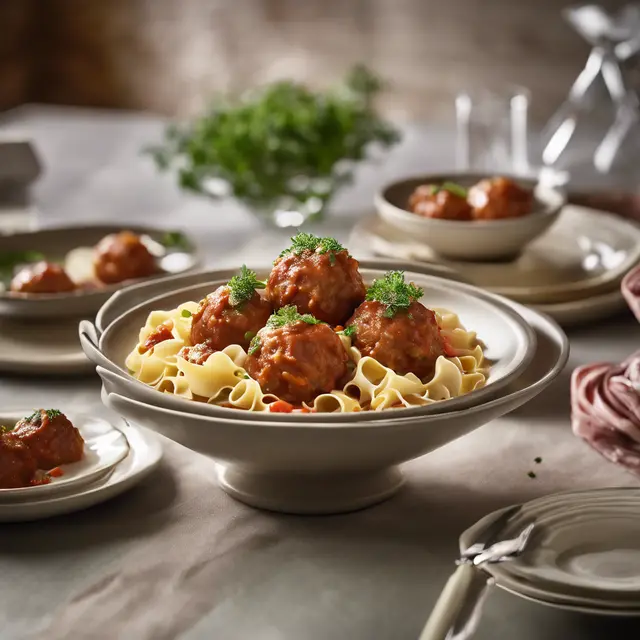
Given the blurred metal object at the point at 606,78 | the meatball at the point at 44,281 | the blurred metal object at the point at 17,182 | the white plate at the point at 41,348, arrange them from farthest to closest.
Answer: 1. the blurred metal object at the point at 606,78
2. the blurred metal object at the point at 17,182
3. the meatball at the point at 44,281
4. the white plate at the point at 41,348

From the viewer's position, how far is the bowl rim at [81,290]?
228 cm

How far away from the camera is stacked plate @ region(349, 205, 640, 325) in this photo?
250 cm

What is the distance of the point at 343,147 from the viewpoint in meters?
3.32

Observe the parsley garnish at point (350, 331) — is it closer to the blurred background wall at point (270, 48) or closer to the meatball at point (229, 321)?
the meatball at point (229, 321)

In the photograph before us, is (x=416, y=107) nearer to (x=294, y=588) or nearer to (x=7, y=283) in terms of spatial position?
(x=7, y=283)

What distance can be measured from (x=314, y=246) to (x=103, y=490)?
52cm

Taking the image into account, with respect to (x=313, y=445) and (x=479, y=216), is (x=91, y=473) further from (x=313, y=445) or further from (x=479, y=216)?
(x=479, y=216)

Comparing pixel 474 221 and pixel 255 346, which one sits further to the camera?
pixel 474 221

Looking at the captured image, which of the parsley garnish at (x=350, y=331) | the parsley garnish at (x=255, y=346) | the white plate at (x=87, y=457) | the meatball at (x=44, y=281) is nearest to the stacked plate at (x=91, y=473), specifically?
the white plate at (x=87, y=457)

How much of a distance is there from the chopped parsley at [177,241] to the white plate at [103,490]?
1.05m

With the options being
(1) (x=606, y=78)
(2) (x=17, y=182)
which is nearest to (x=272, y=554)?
(2) (x=17, y=182)

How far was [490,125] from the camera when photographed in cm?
363

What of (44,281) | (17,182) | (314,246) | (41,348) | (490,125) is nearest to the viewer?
(314,246)

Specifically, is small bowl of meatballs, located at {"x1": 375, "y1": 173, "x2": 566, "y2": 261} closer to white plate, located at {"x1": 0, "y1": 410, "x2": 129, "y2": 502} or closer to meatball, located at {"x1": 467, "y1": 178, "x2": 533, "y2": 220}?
meatball, located at {"x1": 467, "y1": 178, "x2": 533, "y2": 220}
